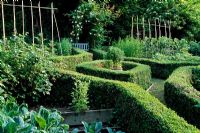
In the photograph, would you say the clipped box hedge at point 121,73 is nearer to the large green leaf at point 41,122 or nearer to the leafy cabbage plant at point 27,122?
the leafy cabbage plant at point 27,122

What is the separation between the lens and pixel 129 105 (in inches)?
246

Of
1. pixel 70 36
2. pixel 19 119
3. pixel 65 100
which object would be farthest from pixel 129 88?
pixel 70 36

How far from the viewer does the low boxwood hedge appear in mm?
4982

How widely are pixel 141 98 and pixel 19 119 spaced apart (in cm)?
306

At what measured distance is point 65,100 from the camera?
8180 mm

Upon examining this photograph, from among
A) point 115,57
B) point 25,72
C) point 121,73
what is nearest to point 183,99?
point 121,73

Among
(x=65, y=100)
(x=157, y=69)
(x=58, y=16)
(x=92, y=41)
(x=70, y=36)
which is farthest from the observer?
(x=58, y=16)

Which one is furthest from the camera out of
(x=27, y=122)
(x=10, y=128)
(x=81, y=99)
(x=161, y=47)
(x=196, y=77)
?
(x=161, y=47)

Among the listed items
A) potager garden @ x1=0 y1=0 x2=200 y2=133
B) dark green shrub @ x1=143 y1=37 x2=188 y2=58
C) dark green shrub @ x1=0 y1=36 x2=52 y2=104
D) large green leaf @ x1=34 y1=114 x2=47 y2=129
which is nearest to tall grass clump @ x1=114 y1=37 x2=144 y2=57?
potager garden @ x1=0 y1=0 x2=200 y2=133

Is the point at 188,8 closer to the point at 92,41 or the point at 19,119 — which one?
the point at 92,41

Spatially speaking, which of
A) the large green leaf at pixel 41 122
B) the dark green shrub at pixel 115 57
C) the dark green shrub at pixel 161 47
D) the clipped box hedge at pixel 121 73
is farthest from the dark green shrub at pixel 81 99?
the dark green shrub at pixel 161 47

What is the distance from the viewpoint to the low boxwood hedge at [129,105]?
498cm

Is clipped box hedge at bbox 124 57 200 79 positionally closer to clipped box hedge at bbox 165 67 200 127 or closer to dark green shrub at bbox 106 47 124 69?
dark green shrub at bbox 106 47 124 69

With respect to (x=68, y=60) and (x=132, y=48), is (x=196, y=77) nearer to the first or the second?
(x=68, y=60)
